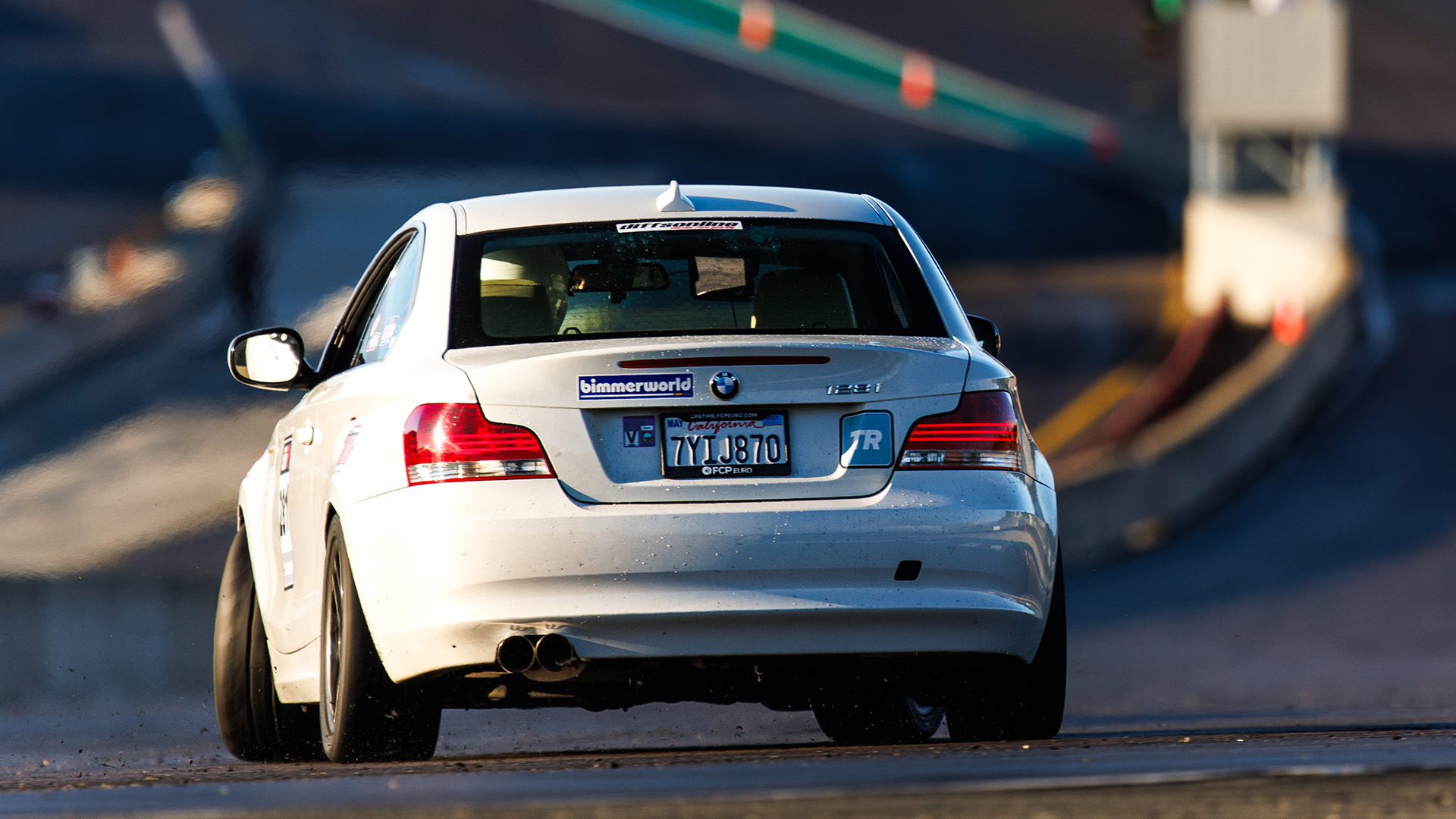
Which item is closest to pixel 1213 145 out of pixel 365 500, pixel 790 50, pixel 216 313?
pixel 216 313

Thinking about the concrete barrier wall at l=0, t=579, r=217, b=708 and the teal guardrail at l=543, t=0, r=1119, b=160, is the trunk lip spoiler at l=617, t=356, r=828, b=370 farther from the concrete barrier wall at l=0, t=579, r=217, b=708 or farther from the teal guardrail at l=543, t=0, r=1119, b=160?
the teal guardrail at l=543, t=0, r=1119, b=160

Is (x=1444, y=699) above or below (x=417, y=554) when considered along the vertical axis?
below

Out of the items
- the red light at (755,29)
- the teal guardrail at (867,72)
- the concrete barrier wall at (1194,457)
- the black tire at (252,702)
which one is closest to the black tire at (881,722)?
the black tire at (252,702)

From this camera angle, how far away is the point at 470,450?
6.14 metres

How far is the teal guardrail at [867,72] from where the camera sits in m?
53.6

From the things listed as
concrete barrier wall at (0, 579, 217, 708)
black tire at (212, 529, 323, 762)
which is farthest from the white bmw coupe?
concrete barrier wall at (0, 579, 217, 708)

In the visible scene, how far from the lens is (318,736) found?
8156 mm

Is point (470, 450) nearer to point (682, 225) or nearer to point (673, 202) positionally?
point (682, 225)

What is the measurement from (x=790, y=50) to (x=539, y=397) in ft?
180

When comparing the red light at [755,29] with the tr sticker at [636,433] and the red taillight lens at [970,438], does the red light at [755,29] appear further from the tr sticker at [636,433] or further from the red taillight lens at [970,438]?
the tr sticker at [636,433]

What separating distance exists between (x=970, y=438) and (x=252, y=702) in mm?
2895

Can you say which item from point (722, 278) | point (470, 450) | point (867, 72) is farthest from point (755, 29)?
point (470, 450)

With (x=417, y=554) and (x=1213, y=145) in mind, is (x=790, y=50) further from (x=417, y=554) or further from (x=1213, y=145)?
(x=417, y=554)

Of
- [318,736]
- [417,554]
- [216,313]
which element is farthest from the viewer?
[216,313]
